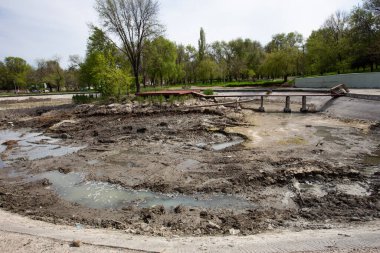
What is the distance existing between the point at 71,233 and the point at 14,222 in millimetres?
1564

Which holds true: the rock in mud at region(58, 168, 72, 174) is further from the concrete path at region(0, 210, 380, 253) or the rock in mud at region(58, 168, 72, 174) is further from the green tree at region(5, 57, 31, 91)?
the green tree at region(5, 57, 31, 91)

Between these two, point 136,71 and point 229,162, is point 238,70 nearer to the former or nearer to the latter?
point 136,71

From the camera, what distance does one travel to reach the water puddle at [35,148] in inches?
492

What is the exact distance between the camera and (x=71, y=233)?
5160 millimetres

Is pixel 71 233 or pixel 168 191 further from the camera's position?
pixel 168 191

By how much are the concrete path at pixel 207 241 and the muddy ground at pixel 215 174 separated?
1.51 ft

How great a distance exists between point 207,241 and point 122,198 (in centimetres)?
334

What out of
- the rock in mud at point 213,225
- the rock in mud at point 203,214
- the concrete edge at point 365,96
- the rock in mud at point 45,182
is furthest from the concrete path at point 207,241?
the concrete edge at point 365,96

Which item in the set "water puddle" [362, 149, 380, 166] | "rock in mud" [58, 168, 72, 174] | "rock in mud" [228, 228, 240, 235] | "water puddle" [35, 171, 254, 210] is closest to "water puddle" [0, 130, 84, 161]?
"rock in mud" [58, 168, 72, 174]

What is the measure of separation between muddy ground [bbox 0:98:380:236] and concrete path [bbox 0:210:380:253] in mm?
461

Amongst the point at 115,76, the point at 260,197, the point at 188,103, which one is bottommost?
the point at 260,197

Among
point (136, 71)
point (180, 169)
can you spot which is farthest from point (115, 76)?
point (180, 169)

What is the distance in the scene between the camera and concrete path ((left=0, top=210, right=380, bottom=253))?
14.1ft

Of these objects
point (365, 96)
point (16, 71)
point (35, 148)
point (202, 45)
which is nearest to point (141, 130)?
point (35, 148)
